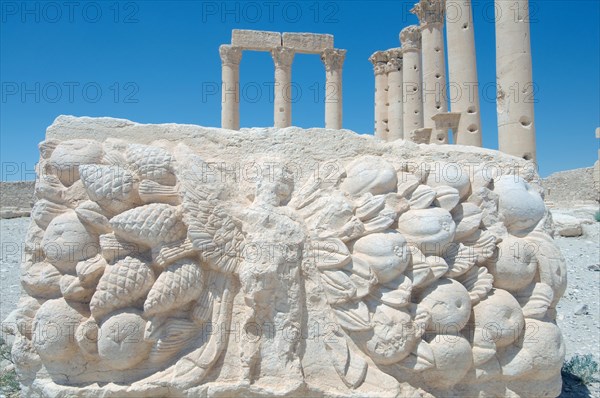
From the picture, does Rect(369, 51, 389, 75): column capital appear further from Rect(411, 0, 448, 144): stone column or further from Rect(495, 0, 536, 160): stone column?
Rect(495, 0, 536, 160): stone column

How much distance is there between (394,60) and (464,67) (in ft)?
23.2

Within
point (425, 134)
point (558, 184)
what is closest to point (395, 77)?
point (425, 134)

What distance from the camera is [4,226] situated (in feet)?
43.7

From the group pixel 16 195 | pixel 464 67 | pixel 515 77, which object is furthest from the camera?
pixel 16 195

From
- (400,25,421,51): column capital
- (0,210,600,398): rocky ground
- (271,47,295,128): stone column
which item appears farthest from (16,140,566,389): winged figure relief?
(271,47,295,128): stone column

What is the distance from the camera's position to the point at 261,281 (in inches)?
101

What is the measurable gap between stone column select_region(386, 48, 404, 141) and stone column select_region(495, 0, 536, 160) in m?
8.47

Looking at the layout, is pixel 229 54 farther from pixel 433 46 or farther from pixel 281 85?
pixel 433 46

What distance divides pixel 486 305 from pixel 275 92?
17.4m

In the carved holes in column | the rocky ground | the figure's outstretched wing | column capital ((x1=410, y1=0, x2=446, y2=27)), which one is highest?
column capital ((x1=410, y1=0, x2=446, y2=27))

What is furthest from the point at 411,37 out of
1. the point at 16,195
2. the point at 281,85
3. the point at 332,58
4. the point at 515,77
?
the point at 16,195

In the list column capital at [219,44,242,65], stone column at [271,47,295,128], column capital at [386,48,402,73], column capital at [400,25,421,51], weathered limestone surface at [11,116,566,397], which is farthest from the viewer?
column capital at [386,48,402,73]

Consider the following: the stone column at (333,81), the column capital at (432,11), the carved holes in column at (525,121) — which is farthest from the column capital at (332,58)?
the carved holes in column at (525,121)

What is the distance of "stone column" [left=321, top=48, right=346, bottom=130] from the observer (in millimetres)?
19172
